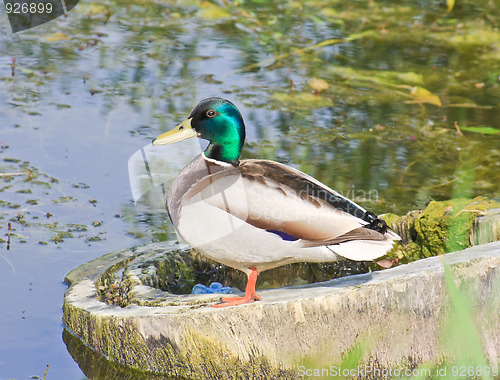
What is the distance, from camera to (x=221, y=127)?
3283 mm

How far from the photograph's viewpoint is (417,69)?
22.4ft

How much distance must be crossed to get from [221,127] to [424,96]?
3.31 metres

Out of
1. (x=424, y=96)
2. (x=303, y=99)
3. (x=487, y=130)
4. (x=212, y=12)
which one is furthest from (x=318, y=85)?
(x=212, y=12)

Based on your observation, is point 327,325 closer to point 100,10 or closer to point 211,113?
point 211,113

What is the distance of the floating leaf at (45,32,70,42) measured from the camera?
286 inches

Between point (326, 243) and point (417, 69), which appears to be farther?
point (417, 69)

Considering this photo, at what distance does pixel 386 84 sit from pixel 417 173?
65.0 inches

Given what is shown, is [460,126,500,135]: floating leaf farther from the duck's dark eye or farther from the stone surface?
the duck's dark eye

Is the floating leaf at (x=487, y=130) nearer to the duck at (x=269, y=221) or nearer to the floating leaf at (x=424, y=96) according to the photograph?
the floating leaf at (x=424, y=96)

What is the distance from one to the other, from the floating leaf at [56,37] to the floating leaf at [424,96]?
122 inches

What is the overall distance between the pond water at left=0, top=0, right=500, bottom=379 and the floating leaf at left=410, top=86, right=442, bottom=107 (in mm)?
12

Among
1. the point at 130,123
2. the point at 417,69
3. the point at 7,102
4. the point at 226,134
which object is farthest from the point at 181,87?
the point at 226,134

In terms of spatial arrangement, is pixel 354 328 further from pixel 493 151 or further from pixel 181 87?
pixel 181 87

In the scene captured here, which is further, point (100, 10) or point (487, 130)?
point (100, 10)
